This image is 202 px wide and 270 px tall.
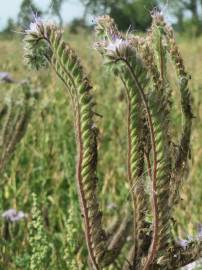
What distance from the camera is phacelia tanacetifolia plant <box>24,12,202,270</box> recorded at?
2.88 feet

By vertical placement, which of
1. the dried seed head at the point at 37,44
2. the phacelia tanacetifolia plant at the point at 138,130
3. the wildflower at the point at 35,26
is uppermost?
the wildflower at the point at 35,26

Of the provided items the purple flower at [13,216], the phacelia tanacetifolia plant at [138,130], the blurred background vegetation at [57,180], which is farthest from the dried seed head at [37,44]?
the purple flower at [13,216]

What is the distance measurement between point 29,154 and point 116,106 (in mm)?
1054

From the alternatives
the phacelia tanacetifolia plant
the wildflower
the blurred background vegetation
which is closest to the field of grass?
the blurred background vegetation

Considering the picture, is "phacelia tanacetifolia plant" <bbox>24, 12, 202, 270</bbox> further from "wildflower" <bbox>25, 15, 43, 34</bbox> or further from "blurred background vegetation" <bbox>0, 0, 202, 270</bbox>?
"blurred background vegetation" <bbox>0, 0, 202, 270</bbox>

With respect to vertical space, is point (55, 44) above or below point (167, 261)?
above

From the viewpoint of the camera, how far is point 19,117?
2.12 m

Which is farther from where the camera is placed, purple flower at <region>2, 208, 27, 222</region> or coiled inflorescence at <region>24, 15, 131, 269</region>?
purple flower at <region>2, 208, 27, 222</region>

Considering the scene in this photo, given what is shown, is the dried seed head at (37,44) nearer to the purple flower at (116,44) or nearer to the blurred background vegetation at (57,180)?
the purple flower at (116,44)

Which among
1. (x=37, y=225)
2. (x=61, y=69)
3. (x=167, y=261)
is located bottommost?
(x=167, y=261)

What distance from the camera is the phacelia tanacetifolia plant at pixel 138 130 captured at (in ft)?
2.88

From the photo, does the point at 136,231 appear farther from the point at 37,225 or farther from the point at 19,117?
the point at 19,117

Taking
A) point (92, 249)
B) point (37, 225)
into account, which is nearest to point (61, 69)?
point (92, 249)

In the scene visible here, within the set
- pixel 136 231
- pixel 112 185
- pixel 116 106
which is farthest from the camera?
pixel 116 106
